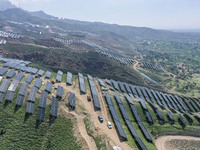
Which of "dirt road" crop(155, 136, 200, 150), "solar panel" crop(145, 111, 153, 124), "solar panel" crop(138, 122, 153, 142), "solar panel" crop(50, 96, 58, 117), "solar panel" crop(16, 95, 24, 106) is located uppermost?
"solar panel" crop(16, 95, 24, 106)

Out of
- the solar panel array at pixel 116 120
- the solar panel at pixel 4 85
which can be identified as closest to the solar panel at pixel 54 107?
the solar panel at pixel 4 85

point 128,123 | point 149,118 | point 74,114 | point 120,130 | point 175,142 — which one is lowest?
point 175,142

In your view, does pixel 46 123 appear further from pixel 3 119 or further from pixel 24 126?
pixel 3 119

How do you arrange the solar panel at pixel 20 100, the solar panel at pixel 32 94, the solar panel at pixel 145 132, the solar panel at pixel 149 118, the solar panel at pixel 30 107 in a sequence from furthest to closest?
the solar panel at pixel 149 118, the solar panel at pixel 145 132, the solar panel at pixel 32 94, the solar panel at pixel 20 100, the solar panel at pixel 30 107

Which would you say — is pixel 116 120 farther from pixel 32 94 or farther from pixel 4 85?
pixel 4 85

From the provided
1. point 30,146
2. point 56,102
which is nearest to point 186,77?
point 56,102

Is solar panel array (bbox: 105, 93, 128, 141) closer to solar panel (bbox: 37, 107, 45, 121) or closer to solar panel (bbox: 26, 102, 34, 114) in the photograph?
solar panel (bbox: 37, 107, 45, 121)

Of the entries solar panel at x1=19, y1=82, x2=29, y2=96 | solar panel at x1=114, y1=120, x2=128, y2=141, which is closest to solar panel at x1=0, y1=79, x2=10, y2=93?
solar panel at x1=19, y1=82, x2=29, y2=96

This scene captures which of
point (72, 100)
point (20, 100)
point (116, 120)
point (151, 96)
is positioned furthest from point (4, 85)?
point (151, 96)

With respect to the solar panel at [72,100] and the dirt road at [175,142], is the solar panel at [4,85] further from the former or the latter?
the dirt road at [175,142]
